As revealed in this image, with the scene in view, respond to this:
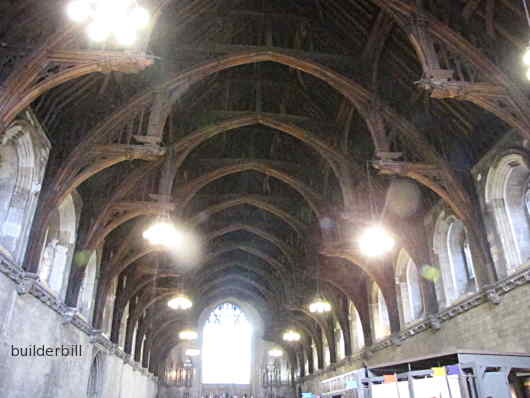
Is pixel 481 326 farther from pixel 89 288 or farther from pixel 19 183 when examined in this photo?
pixel 89 288

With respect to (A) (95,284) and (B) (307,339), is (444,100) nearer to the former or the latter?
(A) (95,284)

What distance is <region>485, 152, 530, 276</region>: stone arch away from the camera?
41.1ft

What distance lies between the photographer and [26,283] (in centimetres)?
1173

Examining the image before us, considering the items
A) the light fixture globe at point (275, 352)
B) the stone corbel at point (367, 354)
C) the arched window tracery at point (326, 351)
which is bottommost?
the stone corbel at point (367, 354)

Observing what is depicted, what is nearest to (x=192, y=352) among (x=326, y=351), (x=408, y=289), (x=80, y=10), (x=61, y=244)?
(x=326, y=351)

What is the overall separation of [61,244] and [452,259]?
42.5 feet

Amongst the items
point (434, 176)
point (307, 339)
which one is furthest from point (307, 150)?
point (307, 339)

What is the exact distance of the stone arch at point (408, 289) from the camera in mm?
18906

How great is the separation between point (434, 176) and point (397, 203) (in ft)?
13.2

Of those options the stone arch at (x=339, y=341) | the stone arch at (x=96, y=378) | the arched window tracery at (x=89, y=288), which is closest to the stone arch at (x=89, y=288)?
the arched window tracery at (x=89, y=288)

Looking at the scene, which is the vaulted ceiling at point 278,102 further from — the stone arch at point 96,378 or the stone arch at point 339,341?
the stone arch at point 339,341

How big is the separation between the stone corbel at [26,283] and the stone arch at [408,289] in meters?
13.1

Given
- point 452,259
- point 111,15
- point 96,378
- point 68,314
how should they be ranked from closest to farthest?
point 111,15, point 68,314, point 452,259, point 96,378

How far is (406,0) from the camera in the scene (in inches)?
459
